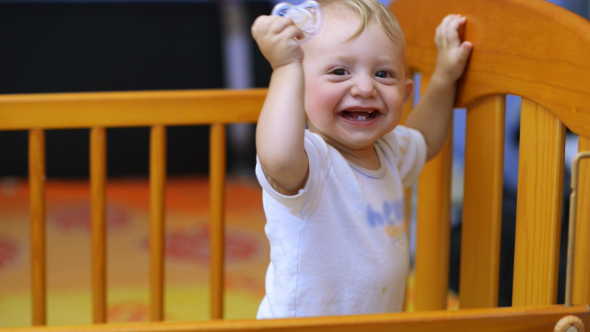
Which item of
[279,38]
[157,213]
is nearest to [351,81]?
[279,38]

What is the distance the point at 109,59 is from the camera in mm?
2469

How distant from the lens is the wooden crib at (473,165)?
49cm

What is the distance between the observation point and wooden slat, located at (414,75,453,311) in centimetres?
87

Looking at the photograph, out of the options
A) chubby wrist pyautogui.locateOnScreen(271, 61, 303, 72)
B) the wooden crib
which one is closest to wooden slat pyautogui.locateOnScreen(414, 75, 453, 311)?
the wooden crib

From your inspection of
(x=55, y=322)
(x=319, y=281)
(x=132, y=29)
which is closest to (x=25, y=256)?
(x=55, y=322)

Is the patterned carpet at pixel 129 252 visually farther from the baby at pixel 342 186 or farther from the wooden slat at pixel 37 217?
the baby at pixel 342 186

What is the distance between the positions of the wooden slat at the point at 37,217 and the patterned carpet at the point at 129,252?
1.28ft

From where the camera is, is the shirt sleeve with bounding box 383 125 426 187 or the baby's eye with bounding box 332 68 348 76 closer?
the baby's eye with bounding box 332 68 348 76

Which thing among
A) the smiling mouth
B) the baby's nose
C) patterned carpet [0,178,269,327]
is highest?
the baby's nose

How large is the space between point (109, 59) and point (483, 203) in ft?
6.67

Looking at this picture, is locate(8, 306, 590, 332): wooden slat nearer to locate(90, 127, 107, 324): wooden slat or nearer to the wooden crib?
the wooden crib

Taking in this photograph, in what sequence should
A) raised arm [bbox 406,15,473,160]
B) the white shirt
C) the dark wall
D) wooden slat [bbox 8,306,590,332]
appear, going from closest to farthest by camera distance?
wooden slat [bbox 8,306,590,332]
the white shirt
raised arm [bbox 406,15,473,160]
the dark wall

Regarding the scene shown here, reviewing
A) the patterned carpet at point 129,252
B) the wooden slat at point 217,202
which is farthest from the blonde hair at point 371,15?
the patterned carpet at point 129,252

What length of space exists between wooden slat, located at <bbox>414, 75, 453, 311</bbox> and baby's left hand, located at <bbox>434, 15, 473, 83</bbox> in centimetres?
8
